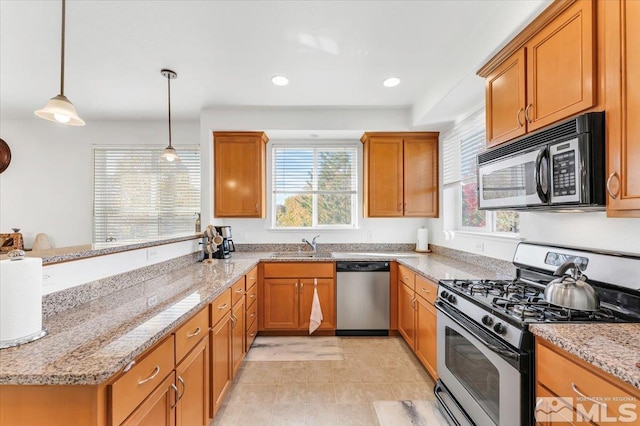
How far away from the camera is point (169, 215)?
4016 millimetres

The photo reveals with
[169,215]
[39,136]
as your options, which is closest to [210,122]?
[169,215]

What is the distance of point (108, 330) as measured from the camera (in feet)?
3.77

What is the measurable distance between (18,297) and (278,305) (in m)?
2.45

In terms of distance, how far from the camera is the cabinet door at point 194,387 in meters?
1.38

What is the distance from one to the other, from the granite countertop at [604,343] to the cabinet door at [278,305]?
7.90 ft

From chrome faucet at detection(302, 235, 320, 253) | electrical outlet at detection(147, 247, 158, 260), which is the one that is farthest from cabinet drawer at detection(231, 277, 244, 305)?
chrome faucet at detection(302, 235, 320, 253)

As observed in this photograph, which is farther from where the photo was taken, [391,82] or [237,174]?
[237,174]


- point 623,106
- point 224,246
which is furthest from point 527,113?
point 224,246

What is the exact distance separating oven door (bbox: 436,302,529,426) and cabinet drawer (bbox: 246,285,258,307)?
1.68 metres

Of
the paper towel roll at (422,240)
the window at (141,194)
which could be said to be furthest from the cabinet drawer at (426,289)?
the window at (141,194)

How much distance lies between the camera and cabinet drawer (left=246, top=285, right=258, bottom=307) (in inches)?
111

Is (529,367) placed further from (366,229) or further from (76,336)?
(366,229)

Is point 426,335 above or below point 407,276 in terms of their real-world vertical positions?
below

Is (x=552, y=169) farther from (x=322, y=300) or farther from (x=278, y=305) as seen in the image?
(x=278, y=305)
